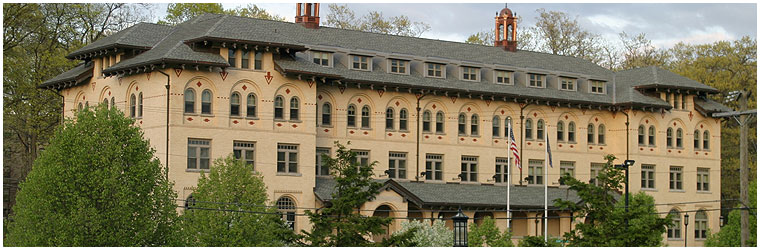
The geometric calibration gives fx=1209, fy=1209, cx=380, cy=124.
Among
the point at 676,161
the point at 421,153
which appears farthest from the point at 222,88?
the point at 676,161

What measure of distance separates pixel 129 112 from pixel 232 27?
6.98m

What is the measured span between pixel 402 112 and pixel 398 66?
111 inches

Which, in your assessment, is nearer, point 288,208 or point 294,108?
point 288,208

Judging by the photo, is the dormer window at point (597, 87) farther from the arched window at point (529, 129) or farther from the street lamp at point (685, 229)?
the street lamp at point (685, 229)

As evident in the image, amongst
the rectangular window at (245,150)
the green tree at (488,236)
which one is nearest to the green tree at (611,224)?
the green tree at (488,236)

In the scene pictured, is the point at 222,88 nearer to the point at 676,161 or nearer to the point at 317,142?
the point at 317,142

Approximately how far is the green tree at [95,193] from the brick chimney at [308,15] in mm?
20961

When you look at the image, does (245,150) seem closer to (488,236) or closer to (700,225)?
(488,236)

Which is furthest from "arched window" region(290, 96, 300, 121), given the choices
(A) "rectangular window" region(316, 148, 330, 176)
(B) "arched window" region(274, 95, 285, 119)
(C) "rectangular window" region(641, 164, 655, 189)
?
(C) "rectangular window" region(641, 164, 655, 189)

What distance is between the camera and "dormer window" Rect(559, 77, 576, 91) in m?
77.3

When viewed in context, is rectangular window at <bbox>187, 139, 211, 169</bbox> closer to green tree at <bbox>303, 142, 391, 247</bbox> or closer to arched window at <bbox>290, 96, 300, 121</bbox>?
arched window at <bbox>290, 96, 300, 121</bbox>

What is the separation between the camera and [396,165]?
69062 mm

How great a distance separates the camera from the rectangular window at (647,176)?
77.9 m

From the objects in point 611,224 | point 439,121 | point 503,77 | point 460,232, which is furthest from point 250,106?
point 611,224
